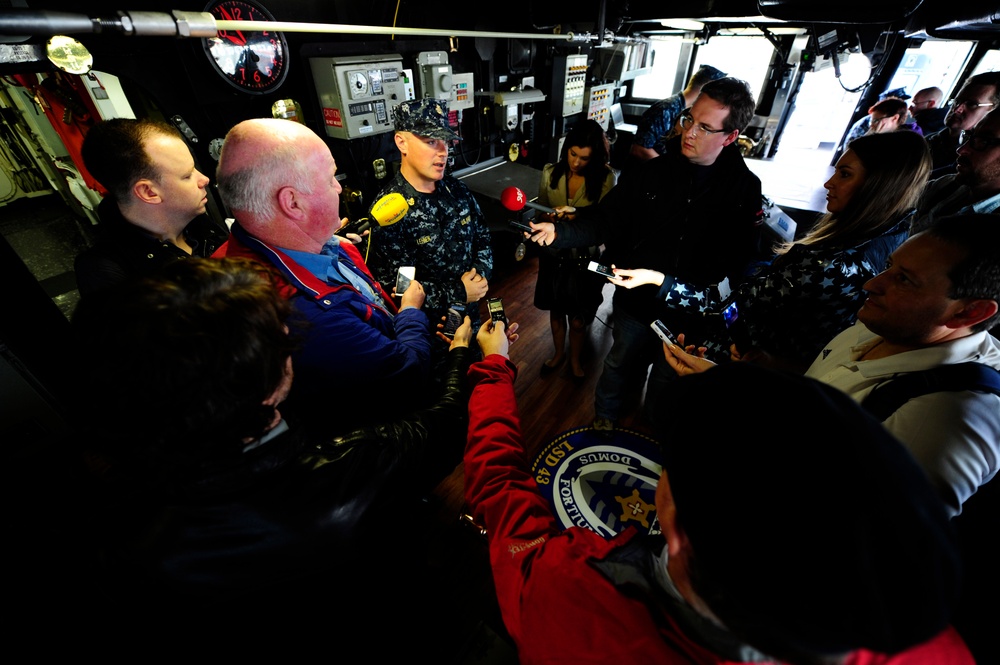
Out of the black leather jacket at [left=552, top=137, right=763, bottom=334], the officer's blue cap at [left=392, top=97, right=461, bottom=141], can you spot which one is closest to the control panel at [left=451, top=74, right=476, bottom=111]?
the officer's blue cap at [left=392, top=97, right=461, bottom=141]

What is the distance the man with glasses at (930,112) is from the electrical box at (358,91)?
642cm

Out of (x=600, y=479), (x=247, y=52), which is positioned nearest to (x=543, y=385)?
(x=600, y=479)

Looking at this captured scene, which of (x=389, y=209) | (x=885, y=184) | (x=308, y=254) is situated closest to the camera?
(x=308, y=254)

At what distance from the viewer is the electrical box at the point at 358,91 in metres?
2.96

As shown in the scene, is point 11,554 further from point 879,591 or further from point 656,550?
point 879,591

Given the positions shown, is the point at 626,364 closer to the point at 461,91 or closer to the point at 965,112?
the point at 461,91

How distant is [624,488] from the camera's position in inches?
92.1

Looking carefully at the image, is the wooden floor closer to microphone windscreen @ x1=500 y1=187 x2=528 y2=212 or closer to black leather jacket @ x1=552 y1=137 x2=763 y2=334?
black leather jacket @ x1=552 y1=137 x2=763 y2=334

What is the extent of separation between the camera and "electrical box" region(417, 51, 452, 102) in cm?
346

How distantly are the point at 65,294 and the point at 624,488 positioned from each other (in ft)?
18.6

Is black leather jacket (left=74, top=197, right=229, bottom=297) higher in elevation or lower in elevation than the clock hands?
lower

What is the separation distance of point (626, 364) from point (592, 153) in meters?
1.73

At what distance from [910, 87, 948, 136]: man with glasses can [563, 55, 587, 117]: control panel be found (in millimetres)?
4238

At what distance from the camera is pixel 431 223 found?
2285mm
